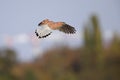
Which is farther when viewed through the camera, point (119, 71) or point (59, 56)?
point (59, 56)

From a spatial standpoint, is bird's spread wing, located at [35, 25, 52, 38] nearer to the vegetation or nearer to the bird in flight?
the bird in flight

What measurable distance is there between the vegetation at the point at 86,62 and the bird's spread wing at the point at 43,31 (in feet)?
48.5

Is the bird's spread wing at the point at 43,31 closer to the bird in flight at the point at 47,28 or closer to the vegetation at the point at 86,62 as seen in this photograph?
the bird in flight at the point at 47,28

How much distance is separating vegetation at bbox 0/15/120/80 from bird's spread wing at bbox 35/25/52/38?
14.8 metres

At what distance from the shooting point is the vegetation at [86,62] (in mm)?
17375

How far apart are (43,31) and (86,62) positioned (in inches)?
794

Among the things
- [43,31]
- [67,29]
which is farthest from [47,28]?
[67,29]

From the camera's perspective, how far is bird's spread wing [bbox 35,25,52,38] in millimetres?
1233

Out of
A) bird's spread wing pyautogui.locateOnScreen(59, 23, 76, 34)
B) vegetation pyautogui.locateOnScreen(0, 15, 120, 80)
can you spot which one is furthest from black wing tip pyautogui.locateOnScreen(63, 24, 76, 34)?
vegetation pyautogui.locateOnScreen(0, 15, 120, 80)

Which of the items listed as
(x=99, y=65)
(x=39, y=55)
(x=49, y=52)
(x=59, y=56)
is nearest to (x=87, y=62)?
(x=99, y=65)

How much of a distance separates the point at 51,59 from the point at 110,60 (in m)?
4.45

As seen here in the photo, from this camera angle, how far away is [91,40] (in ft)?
66.7

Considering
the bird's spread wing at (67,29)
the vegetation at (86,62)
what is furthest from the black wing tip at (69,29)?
the vegetation at (86,62)

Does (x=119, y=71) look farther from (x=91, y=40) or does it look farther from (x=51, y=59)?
(x=51, y=59)
